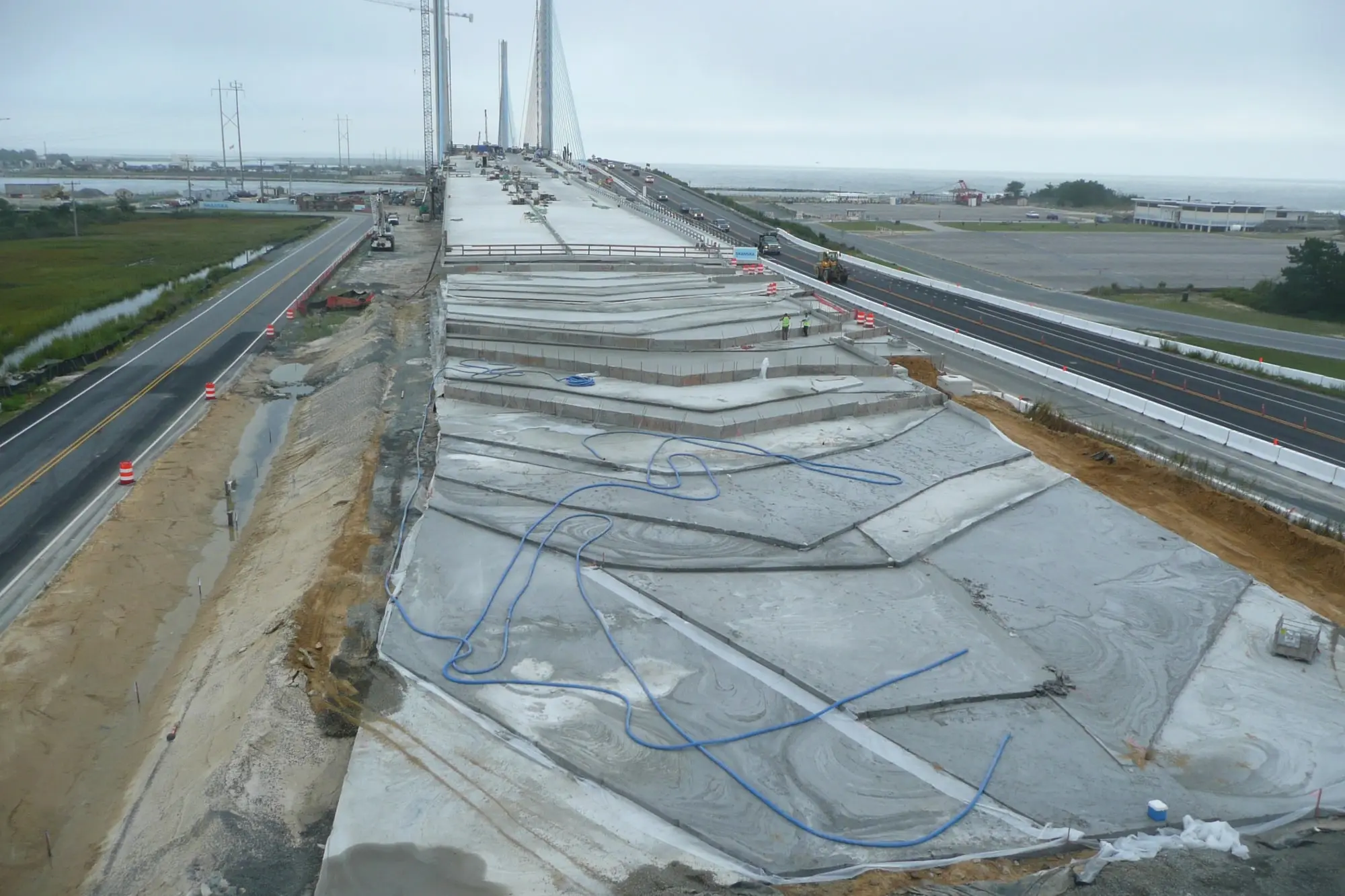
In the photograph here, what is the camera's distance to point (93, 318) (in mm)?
34094

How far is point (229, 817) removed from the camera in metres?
8.45

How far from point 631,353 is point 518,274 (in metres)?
10.3

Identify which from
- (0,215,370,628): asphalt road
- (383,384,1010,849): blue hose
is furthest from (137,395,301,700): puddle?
(383,384,1010,849): blue hose

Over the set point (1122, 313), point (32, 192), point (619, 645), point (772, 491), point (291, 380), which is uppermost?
point (32, 192)

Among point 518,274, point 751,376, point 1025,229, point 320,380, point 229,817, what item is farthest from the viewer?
point 1025,229

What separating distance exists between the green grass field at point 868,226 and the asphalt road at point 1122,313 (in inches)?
730

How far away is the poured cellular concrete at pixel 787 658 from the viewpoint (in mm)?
8320

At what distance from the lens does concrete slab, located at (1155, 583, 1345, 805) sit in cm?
941

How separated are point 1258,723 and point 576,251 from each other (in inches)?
1125

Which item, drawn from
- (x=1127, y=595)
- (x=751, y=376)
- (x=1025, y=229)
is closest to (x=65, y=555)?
(x=751, y=376)

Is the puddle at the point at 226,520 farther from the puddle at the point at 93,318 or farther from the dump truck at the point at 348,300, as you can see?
the dump truck at the point at 348,300

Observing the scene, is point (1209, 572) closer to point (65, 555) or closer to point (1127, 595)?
point (1127, 595)

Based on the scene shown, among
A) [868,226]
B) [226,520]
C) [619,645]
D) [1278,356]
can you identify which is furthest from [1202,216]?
[619,645]

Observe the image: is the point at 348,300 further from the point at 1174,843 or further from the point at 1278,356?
the point at 1278,356
